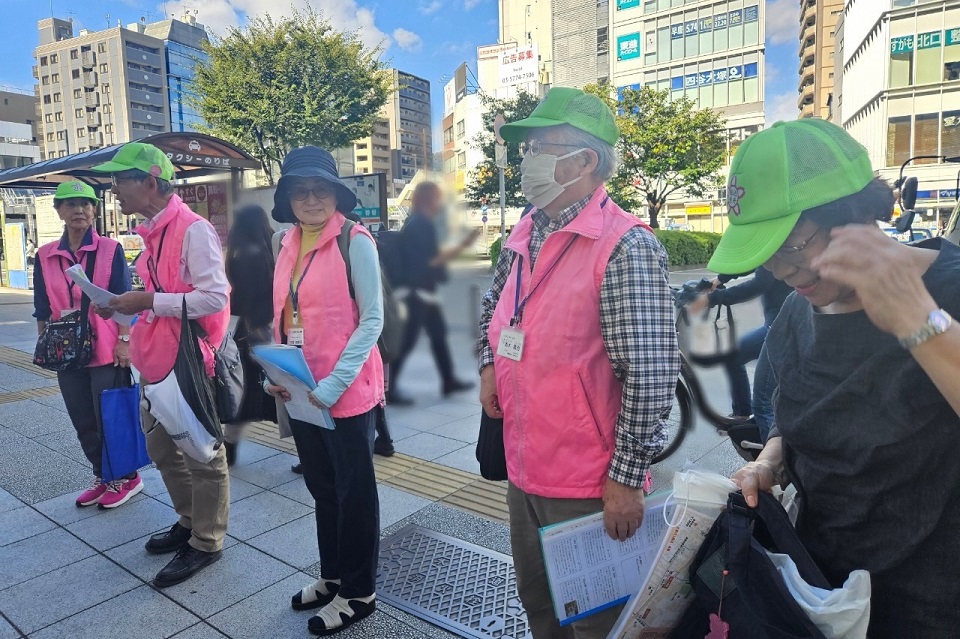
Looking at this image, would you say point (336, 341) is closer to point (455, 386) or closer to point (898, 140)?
point (455, 386)

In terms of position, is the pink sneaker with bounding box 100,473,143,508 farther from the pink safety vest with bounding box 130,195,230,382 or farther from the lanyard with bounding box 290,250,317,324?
the lanyard with bounding box 290,250,317,324

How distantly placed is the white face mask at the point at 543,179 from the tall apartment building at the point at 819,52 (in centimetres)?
6964

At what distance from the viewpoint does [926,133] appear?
34.6 metres

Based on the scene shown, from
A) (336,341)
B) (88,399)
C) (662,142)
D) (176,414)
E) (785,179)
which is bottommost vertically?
(88,399)

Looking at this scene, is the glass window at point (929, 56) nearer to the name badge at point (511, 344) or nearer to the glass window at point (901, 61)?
the glass window at point (901, 61)

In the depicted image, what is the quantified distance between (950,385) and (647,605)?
0.75m

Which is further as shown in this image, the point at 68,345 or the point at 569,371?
the point at 68,345

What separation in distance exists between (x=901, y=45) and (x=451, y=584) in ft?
140

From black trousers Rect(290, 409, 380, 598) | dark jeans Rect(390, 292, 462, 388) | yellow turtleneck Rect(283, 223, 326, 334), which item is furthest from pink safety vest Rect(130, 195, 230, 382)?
dark jeans Rect(390, 292, 462, 388)

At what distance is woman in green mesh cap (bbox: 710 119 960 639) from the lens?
1.05 metres

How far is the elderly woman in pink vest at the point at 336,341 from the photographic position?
2.54m

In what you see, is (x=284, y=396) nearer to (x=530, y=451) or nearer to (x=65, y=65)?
(x=530, y=451)

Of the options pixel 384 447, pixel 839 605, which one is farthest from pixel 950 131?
pixel 839 605

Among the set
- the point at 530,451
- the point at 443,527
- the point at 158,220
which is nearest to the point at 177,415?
the point at 158,220
